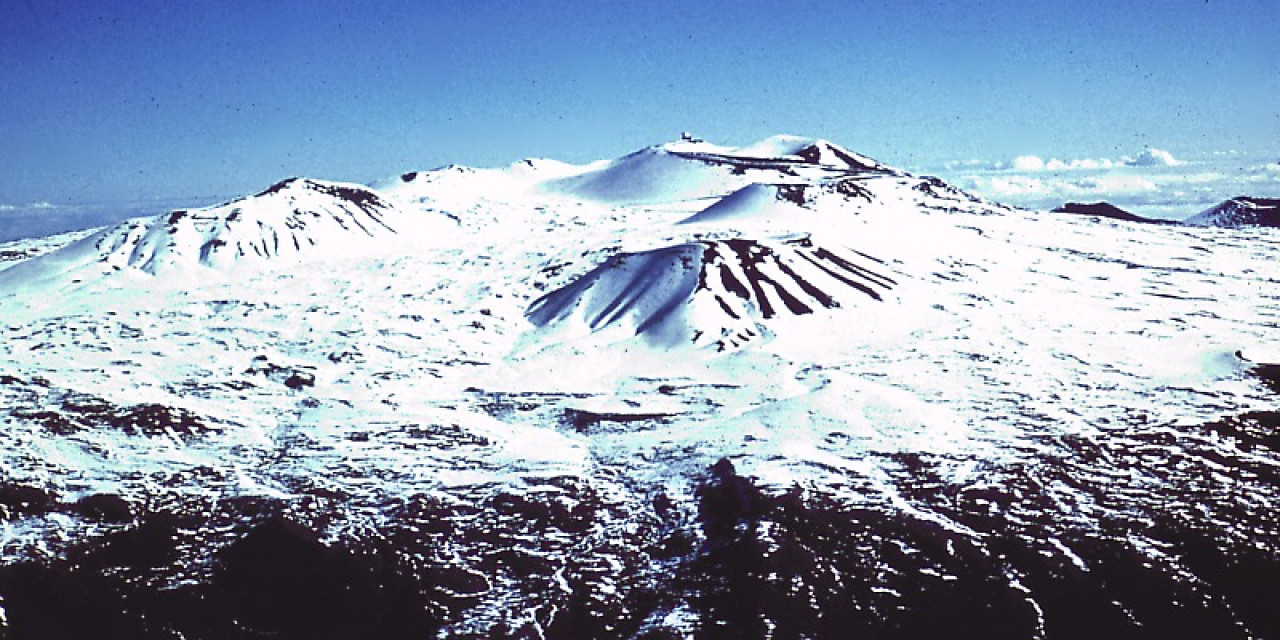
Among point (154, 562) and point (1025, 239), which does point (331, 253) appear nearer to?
point (154, 562)

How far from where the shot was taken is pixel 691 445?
45.0 meters

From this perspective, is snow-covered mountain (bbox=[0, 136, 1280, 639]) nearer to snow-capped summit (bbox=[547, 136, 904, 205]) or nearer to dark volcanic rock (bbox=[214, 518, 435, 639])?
dark volcanic rock (bbox=[214, 518, 435, 639])

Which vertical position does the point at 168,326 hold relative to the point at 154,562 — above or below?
above

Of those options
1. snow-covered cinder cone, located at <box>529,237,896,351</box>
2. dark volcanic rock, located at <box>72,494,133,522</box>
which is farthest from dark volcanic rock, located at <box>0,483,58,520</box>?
snow-covered cinder cone, located at <box>529,237,896,351</box>

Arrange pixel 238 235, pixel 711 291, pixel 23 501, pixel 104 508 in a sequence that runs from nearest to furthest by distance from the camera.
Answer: pixel 104 508
pixel 23 501
pixel 711 291
pixel 238 235

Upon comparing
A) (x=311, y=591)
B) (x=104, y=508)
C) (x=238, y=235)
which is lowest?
(x=311, y=591)

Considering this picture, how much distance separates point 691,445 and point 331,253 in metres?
73.0

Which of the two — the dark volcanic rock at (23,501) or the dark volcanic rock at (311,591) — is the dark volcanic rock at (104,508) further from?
the dark volcanic rock at (311,591)

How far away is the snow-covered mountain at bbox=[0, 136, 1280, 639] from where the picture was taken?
3097 cm

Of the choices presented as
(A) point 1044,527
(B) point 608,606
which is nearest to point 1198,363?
(A) point 1044,527

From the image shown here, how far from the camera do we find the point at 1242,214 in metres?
162

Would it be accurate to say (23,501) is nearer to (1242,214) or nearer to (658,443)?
(658,443)

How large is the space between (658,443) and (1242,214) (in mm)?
162849

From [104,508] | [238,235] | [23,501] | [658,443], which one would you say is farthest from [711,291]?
[238,235]
